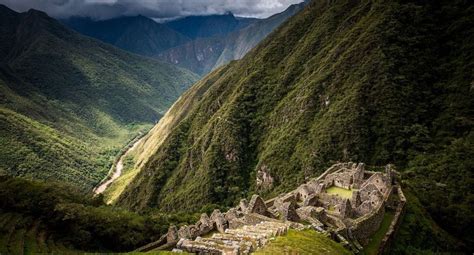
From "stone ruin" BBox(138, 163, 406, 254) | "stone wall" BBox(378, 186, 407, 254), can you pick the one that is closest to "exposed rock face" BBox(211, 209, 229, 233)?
"stone ruin" BBox(138, 163, 406, 254)

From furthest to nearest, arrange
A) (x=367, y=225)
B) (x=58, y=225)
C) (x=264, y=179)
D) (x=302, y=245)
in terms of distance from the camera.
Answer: (x=264, y=179)
(x=58, y=225)
(x=367, y=225)
(x=302, y=245)

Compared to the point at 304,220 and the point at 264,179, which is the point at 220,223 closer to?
the point at 304,220

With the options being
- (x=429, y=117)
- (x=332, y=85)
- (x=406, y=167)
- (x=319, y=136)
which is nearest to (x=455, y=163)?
(x=406, y=167)

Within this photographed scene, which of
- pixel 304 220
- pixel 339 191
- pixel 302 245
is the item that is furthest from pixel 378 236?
pixel 302 245

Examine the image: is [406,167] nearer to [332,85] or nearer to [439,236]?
[332,85]

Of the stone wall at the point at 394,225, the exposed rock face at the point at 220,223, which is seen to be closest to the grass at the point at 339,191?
the stone wall at the point at 394,225
